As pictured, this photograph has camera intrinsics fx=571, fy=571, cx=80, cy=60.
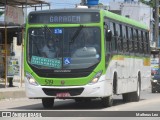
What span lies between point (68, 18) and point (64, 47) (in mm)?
1008

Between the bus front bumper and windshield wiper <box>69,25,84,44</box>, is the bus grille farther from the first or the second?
windshield wiper <box>69,25,84,44</box>

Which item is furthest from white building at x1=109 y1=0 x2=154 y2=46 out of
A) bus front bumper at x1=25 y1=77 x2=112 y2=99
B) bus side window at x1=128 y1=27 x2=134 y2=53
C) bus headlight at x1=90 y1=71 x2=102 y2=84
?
bus front bumper at x1=25 y1=77 x2=112 y2=99

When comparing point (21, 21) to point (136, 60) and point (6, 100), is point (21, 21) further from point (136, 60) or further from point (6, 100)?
point (136, 60)

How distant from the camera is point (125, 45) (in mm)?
22219

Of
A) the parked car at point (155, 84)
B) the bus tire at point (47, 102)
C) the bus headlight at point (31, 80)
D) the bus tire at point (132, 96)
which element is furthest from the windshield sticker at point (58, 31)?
the parked car at point (155, 84)

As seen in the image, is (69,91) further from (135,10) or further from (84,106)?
(135,10)

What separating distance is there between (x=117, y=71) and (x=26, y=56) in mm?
3629

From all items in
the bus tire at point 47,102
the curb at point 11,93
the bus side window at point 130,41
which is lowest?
the curb at point 11,93

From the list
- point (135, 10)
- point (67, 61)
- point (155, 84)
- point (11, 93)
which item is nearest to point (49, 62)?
point (67, 61)

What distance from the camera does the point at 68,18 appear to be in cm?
1905

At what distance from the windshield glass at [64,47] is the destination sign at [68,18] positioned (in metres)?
0.26

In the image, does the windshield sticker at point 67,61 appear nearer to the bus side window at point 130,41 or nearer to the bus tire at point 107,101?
the bus tire at point 107,101

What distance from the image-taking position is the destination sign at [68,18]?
62.3ft

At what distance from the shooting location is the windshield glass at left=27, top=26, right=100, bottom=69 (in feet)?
61.1
